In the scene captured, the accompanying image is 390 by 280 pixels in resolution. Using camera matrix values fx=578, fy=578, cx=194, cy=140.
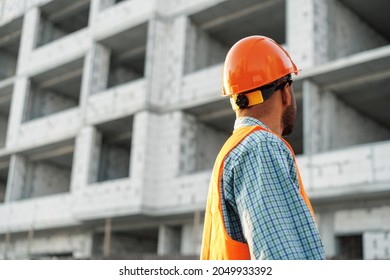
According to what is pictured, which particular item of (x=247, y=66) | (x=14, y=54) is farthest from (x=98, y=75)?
(x=247, y=66)

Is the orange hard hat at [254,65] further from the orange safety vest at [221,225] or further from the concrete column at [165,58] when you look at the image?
the concrete column at [165,58]

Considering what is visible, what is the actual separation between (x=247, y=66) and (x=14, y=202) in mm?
19911

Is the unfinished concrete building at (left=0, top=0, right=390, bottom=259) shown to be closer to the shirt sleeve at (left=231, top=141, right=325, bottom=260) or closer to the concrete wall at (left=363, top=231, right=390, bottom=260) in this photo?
the concrete wall at (left=363, top=231, right=390, bottom=260)

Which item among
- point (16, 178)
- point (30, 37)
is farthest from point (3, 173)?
point (30, 37)

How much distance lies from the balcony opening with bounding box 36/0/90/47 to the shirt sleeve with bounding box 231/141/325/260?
827 inches

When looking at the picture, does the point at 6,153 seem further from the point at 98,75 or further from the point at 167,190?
the point at 167,190

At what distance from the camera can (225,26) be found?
57.5 ft

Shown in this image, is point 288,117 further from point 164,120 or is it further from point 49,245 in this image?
point 49,245

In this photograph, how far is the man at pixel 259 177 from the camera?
61.5 inches

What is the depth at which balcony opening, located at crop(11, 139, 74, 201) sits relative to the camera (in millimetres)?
21219

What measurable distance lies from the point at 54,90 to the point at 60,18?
2.85m

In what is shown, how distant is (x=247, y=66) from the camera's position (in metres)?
1.94

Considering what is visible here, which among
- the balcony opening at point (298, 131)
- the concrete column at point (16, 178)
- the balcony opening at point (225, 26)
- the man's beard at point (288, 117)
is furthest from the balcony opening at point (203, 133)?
the man's beard at point (288, 117)

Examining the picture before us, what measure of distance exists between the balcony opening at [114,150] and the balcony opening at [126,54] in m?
2.11
